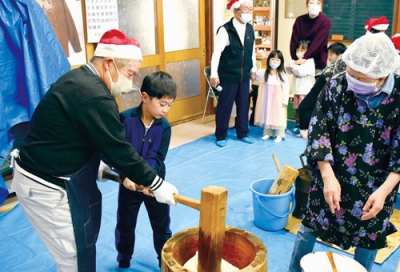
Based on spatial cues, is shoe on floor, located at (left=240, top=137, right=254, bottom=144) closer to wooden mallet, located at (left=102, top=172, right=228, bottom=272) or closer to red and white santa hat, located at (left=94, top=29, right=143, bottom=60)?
red and white santa hat, located at (left=94, top=29, right=143, bottom=60)

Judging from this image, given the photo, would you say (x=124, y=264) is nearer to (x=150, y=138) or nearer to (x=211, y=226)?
(x=150, y=138)

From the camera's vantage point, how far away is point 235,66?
443cm

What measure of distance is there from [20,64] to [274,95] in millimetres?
2672

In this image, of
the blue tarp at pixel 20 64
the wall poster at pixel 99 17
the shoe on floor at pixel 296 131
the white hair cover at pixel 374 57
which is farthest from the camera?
the shoe on floor at pixel 296 131

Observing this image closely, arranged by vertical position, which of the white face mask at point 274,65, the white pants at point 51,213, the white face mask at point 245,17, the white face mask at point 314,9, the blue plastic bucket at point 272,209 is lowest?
the blue plastic bucket at point 272,209

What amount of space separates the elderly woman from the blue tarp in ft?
6.44

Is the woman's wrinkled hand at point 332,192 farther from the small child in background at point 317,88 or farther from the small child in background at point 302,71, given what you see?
the small child in background at point 302,71

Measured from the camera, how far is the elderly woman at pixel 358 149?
5.20 feet

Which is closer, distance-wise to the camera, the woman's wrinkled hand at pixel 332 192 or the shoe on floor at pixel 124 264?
the woman's wrinkled hand at pixel 332 192

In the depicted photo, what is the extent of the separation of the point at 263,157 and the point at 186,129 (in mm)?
1264

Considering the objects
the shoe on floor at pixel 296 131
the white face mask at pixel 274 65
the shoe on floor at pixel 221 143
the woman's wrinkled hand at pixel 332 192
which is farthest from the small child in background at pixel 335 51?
the woman's wrinkled hand at pixel 332 192

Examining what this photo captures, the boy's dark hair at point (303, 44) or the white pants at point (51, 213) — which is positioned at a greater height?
the boy's dark hair at point (303, 44)

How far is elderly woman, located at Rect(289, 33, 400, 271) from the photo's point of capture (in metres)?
1.59

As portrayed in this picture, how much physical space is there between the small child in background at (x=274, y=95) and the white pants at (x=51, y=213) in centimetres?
327
